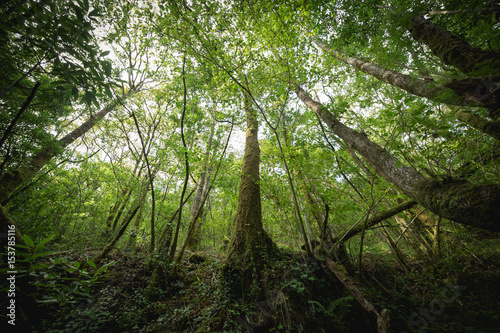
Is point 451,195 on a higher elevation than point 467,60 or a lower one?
lower

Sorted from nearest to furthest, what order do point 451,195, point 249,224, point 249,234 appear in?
1. point 451,195
2. point 249,234
3. point 249,224

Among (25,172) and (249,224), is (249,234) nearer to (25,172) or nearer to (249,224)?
(249,224)

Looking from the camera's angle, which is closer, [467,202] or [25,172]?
[467,202]

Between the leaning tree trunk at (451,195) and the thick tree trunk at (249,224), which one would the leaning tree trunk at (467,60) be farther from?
the thick tree trunk at (249,224)

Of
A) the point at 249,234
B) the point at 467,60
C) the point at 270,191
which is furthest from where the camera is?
the point at 270,191

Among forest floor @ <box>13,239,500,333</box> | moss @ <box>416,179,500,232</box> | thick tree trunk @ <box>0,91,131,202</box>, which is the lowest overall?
forest floor @ <box>13,239,500,333</box>

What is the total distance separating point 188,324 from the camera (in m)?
2.46

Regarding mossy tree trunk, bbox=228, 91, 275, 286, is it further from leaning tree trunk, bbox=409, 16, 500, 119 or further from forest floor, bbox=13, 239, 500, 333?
leaning tree trunk, bbox=409, 16, 500, 119

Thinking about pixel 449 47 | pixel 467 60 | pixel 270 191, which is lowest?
pixel 270 191

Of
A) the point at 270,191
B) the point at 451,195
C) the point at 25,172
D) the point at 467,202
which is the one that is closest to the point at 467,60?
the point at 451,195

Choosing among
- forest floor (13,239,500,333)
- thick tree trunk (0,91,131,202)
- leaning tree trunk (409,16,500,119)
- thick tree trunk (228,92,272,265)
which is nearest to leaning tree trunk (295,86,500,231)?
leaning tree trunk (409,16,500,119)

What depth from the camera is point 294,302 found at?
239 centimetres

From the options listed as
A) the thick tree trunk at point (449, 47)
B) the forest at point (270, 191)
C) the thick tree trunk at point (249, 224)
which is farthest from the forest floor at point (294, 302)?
the thick tree trunk at point (449, 47)

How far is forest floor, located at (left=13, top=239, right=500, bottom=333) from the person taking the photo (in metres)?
2.13
